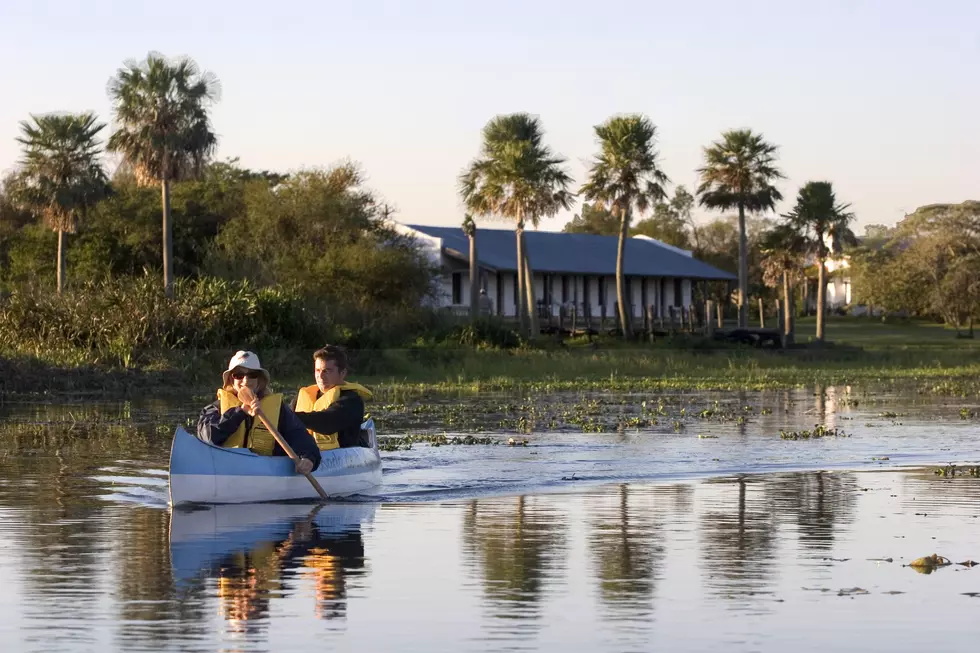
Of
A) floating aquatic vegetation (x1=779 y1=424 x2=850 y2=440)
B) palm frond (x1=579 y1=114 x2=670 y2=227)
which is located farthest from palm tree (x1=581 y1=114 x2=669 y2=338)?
floating aquatic vegetation (x1=779 y1=424 x2=850 y2=440)

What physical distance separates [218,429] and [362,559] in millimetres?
3749

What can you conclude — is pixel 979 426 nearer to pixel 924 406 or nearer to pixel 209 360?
pixel 924 406

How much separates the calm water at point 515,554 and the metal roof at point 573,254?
5582cm

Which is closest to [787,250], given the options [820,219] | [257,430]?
[820,219]

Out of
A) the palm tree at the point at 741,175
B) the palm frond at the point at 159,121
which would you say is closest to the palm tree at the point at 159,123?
the palm frond at the point at 159,121

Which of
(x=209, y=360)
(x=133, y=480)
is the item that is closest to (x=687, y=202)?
(x=209, y=360)

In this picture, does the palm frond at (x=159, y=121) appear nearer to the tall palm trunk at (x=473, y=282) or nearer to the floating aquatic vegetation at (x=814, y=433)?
the tall palm trunk at (x=473, y=282)

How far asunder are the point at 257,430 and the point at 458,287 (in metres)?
63.3

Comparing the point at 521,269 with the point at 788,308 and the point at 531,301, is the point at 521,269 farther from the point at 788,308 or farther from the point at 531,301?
the point at 788,308

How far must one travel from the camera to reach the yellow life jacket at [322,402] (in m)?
17.2

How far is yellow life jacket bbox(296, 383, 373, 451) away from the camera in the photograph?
1717cm

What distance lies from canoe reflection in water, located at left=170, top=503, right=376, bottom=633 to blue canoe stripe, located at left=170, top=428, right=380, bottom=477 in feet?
1.18

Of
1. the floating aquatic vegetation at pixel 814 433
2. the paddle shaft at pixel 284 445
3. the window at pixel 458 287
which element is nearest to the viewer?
the paddle shaft at pixel 284 445

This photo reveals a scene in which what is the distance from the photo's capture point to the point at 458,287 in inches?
3127
